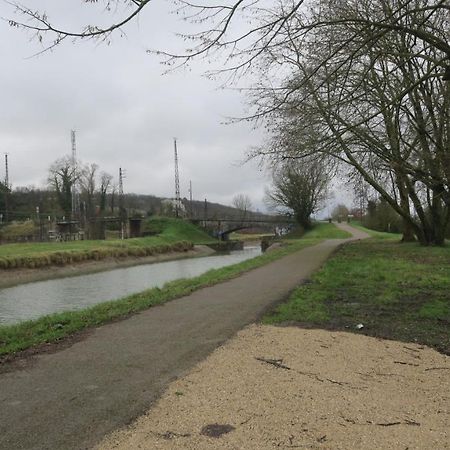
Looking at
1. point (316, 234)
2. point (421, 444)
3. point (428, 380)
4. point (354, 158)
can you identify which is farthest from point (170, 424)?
point (316, 234)

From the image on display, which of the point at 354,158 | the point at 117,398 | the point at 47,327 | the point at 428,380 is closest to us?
the point at 117,398

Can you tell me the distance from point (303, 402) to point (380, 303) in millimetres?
6176

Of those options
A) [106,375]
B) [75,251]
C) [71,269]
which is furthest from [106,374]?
[75,251]

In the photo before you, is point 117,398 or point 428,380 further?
point 428,380

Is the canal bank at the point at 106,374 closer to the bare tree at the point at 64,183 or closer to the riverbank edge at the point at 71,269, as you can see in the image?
the riverbank edge at the point at 71,269

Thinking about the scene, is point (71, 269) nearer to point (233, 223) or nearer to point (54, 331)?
point (54, 331)

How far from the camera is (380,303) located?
403 inches

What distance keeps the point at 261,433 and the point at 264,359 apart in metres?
2.09

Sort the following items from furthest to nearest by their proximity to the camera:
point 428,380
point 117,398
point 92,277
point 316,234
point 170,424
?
point 316,234 < point 92,277 < point 428,380 < point 117,398 < point 170,424

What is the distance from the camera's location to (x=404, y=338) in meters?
7.34

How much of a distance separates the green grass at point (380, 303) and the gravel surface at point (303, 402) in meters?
A: 1.28

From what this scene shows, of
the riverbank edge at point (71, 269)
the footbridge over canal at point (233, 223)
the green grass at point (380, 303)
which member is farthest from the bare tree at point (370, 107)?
the footbridge over canal at point (233, 223)

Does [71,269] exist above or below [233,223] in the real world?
below

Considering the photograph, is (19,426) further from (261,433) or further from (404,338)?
(404,338)
